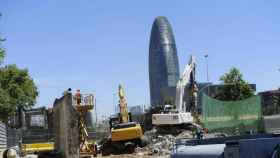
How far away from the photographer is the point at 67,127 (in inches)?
1128

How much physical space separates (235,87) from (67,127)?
52.3 m

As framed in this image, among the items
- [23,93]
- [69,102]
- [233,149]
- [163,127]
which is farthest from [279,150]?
[23,93]

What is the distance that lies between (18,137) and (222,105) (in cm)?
1418

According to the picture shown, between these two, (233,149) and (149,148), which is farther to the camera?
(149,148)

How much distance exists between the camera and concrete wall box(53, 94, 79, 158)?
2777 cm

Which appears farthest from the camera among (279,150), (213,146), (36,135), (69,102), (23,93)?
(23,93)

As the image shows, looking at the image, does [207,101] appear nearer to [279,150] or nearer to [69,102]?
[69,102]

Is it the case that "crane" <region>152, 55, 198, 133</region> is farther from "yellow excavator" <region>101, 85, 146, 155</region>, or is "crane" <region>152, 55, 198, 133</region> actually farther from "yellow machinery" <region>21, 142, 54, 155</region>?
"yellow machinery" <region>21, 142, 54, 155</region>

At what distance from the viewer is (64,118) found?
29000 mm

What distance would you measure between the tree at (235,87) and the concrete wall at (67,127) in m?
50.1

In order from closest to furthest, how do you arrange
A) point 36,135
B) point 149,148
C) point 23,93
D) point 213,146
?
point 213,146, point 149,148, point 36,135, point 23,93

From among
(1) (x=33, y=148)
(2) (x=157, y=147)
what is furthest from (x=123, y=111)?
(1) (x=33, y=148)

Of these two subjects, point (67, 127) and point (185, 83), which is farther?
point (185, 83)

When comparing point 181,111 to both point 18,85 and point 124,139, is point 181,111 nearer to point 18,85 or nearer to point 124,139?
point 124,139
